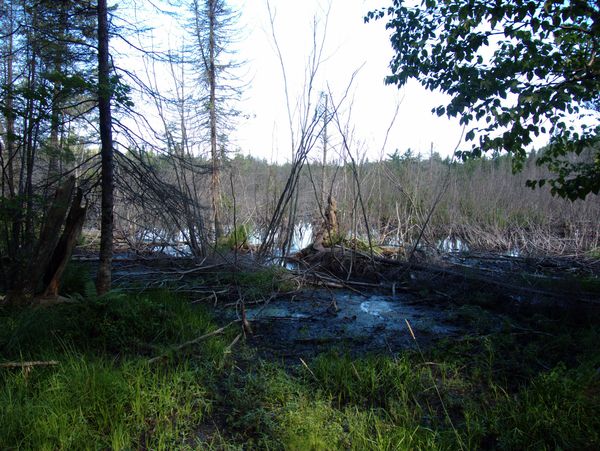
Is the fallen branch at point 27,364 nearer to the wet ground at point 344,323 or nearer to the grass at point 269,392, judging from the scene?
the grass at point 269,392

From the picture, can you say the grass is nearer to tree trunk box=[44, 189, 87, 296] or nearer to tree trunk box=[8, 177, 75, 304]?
tree trunk box=[8, 177, 75, 304]

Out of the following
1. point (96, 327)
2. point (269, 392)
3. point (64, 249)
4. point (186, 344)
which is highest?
point (64, 249)

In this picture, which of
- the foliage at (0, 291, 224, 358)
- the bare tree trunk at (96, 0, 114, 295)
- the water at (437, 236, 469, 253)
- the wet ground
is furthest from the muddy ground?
the water at (437, 236, 469, 253)

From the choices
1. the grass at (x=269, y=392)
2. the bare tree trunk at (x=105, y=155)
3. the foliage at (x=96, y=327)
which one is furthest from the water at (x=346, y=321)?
the bare tree trunk at (x=105, y=155)

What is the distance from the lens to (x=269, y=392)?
8.96 ft

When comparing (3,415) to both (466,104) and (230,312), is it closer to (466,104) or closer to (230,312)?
(230,312)

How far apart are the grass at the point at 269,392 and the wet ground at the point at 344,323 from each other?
40cm

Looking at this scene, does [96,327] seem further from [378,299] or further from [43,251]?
[378,299]

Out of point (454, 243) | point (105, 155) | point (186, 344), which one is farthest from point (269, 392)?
point (454, 243)

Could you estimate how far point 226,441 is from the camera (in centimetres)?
232

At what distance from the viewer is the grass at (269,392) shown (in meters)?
2.20

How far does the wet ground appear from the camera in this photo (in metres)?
3.82

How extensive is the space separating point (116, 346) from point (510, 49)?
4.33 meters

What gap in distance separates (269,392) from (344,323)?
201 centimetres
